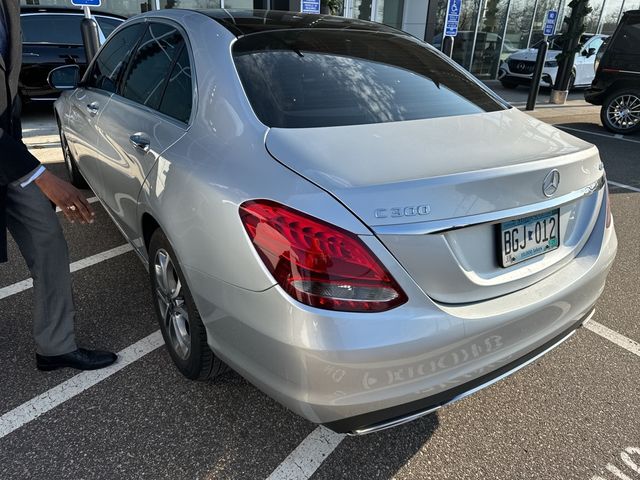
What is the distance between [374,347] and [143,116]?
1.74 m

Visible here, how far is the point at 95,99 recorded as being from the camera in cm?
329

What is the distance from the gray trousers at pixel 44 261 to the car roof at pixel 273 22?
1149 millimetres

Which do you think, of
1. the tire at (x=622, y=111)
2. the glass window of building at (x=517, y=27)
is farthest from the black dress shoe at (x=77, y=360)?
the glass window of building at (x=517, y=27)

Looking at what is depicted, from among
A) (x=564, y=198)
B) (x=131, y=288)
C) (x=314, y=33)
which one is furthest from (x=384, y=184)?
→ (x=131, y=288)

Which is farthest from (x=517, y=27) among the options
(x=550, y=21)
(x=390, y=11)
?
(x=390, y=11)

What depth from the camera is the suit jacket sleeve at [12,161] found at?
187 centimetres

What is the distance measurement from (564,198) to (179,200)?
1.45m

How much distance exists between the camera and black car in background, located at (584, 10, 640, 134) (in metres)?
8.95

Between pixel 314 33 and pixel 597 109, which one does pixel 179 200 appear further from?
pixel 597 109

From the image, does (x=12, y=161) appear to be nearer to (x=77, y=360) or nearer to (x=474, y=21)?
(x=77, y=360)

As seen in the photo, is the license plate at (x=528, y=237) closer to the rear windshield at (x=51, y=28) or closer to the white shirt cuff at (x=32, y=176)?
the white shirt cuff at (x=32, y=176)

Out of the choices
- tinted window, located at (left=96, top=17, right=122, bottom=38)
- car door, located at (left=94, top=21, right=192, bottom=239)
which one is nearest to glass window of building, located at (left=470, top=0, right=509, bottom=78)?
tinted window, located at (left=96, top=17, right=122, bottom=38)

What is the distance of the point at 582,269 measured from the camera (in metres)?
1.96

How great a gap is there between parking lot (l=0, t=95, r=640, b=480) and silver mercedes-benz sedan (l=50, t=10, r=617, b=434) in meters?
0.26
